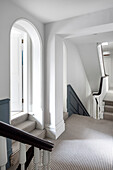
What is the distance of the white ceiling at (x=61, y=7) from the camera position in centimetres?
191

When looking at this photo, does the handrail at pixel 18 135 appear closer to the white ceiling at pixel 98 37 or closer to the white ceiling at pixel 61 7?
the white ceiling at pixel 61 7

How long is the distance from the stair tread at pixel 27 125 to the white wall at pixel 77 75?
176 cm

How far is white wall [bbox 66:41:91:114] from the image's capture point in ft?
13.3

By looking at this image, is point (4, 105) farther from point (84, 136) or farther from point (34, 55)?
point (84, 136)

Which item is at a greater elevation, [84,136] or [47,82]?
[47,82]

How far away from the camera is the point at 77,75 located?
4727 mm

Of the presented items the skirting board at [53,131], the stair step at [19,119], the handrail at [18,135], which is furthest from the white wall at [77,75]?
the handrail at [18,135]

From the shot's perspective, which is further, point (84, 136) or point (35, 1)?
point (84, 136)

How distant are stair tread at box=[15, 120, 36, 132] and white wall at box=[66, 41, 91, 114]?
69.4 inches

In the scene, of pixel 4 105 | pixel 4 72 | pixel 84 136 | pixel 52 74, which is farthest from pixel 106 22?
pixel 84 136

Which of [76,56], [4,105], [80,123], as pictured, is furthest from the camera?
[76,56]

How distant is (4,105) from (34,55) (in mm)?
1276

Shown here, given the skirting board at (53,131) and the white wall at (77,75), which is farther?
the white wall at (77,75)

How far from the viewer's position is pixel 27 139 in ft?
2.64
